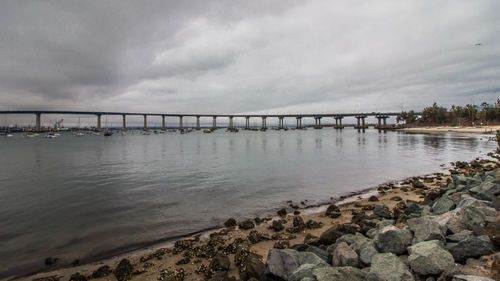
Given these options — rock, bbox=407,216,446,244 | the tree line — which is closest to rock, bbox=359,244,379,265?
rock, bbox=407,216,446,244

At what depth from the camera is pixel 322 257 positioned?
6684 mm

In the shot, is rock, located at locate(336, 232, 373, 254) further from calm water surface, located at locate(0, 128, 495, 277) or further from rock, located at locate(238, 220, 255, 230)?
calm water surface, located at locate(0, 128, 495, 277)

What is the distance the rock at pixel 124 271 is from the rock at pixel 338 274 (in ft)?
18.5

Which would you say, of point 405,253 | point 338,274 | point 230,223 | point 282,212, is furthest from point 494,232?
point 230,223

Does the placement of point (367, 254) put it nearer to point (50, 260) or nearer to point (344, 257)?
point (344, 257)

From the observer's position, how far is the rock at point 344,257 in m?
5.72

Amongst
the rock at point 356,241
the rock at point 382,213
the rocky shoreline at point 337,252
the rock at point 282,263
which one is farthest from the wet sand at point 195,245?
the rock at point 356,241

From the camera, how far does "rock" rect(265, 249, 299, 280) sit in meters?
5.73

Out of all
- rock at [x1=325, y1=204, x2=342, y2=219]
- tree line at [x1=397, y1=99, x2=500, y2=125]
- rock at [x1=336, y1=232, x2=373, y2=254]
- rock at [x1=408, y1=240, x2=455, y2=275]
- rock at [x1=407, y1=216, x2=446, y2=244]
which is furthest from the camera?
tree line at [x1=397, y1=99, x2=500, y2=125]

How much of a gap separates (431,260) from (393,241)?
1409 millimetres

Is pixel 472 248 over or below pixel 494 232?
below

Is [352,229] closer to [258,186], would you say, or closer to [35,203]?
[258,186]

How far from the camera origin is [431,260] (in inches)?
186

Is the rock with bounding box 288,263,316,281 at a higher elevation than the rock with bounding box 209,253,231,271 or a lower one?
higher
